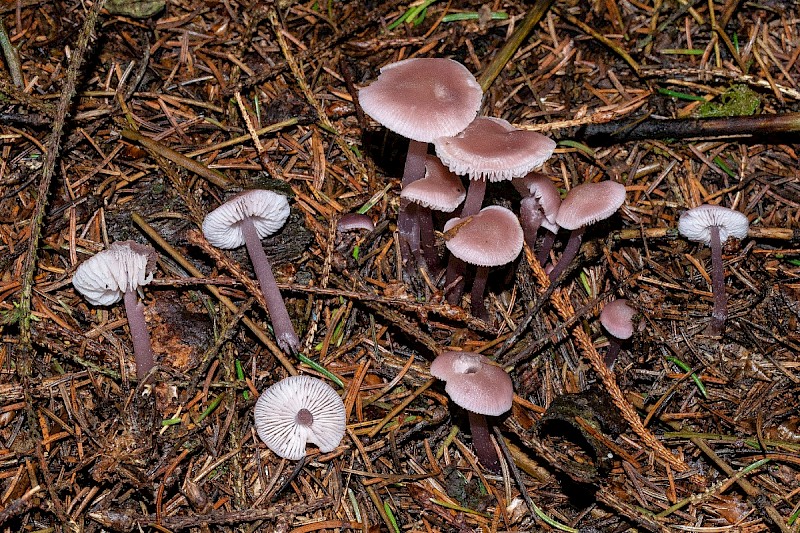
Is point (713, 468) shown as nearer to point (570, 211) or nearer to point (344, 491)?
point (570, 211)

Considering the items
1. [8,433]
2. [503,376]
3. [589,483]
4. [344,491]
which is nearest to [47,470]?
[8,433]

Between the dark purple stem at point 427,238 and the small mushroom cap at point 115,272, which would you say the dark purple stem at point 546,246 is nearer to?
the dark purple stem at point 427,238

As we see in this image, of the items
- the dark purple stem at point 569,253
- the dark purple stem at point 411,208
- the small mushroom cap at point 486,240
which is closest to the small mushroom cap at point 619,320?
the dark purple stem at point 569,253

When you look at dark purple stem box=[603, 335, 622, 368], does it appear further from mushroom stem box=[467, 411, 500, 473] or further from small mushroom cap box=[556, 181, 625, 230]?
mushroom stem box=[467, 411, 500, 473]

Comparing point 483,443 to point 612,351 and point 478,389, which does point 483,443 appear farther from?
point 612,351

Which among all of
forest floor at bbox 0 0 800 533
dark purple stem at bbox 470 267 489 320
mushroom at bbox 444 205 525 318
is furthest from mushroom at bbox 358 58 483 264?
dark purple stem at bbox 470 267 489 320
